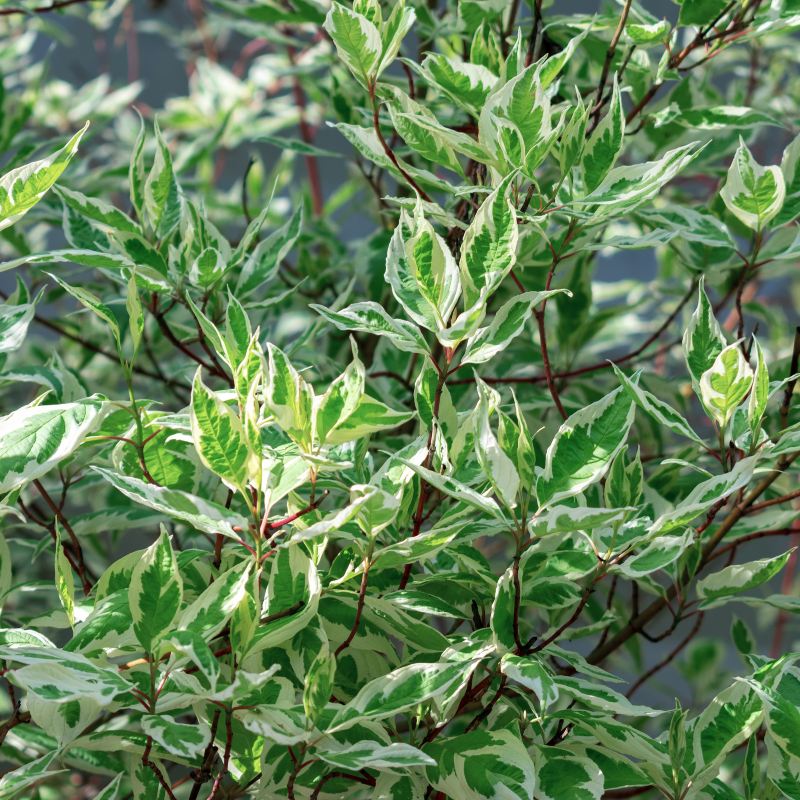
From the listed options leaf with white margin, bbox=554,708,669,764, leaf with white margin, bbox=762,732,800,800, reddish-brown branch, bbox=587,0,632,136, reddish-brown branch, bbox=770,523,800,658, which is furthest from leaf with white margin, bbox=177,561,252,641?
reddish-brown branch, bbox=770,523,800,658

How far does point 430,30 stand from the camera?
713 mm

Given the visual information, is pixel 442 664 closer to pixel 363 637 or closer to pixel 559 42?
pixel 363 637

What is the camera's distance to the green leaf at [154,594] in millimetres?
366

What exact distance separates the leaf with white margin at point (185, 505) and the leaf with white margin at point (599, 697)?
7.8 inches

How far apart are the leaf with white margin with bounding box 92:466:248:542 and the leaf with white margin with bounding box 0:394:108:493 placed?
0.02 metres

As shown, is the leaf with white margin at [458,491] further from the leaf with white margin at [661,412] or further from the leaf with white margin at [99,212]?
the leaf with white margin at [99,212]

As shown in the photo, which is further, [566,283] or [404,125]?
[566,283]

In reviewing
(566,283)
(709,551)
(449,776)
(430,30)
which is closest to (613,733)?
(449,776)

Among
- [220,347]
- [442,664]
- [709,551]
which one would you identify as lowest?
[709,551]

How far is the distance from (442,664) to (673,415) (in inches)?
8.4

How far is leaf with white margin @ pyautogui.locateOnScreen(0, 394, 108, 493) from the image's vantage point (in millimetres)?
365

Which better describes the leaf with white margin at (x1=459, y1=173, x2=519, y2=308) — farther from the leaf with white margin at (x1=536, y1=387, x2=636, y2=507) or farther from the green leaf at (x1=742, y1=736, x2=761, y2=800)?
the green leaf at (x1=742, y1=736, x2=761, y2=800)

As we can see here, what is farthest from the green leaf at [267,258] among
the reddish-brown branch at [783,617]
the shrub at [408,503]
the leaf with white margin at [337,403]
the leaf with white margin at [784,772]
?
the reddish-brown branch at [783,617]

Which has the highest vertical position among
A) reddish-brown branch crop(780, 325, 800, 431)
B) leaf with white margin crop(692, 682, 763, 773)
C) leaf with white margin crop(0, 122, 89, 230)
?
leaf with white margin crop(0, 122, 89, 230)
